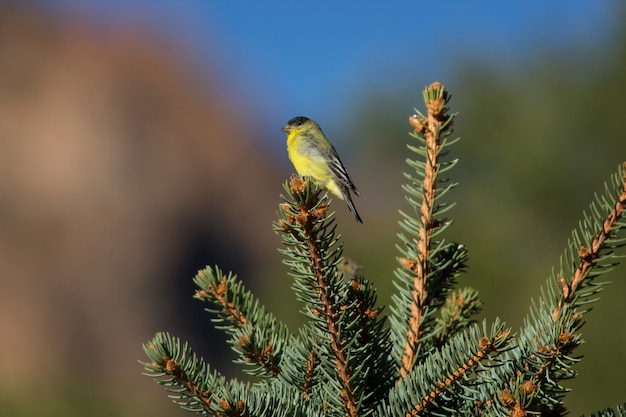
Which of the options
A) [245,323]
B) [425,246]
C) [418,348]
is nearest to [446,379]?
[418,348]

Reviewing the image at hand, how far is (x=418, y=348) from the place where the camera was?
2004mm

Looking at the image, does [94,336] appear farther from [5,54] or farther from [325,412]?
[325,412]

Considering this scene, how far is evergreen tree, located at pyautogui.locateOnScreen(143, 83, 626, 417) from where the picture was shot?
1.70m

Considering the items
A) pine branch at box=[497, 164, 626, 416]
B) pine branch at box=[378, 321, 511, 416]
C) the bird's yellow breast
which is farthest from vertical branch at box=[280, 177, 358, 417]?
the bird's yellow breast

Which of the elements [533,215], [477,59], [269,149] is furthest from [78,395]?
[269,149]

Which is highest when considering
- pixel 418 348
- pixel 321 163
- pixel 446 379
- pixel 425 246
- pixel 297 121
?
pixel 297 121

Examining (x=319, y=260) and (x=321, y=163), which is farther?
(x=321, y=163)

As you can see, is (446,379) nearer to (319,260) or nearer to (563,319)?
(563,319)

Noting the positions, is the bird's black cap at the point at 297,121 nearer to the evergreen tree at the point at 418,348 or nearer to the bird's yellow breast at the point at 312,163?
the bird's yellow breast at the point at 312,163

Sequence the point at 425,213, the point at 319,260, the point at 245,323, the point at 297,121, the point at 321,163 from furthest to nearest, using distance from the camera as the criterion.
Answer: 1. the point at 297,121
2. the point at 321,163
3. the point at 245,323
4. the point at 425,213
5. the point at 319,260

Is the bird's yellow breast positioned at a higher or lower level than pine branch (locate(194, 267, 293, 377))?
higher

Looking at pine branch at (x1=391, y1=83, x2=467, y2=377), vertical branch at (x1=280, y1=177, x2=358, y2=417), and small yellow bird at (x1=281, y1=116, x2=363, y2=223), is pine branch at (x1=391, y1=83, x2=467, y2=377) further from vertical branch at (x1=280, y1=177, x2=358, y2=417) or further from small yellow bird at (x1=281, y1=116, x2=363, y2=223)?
small yellow bird at (x1=281, y1=116, x2=363, y2=223)

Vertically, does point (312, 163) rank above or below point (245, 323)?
above

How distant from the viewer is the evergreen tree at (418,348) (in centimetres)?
170
